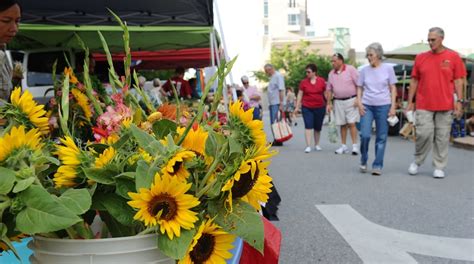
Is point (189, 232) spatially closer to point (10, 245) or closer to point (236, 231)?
point (236, 231)

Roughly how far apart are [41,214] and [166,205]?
0.82 ft

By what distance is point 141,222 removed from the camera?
1.22 meters

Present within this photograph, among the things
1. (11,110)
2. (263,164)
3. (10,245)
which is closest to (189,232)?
(263,164)

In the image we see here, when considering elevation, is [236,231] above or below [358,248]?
above

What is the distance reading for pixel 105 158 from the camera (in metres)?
1.24

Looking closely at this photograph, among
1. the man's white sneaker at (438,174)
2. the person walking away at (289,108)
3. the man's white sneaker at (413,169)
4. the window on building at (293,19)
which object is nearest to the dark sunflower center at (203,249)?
the man's white sneaker at (438,174)

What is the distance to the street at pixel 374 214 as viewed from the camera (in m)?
4.05

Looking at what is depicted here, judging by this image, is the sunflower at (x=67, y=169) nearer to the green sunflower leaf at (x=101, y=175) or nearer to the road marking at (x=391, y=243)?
the green sunflower leaf at (x=101, y=175)

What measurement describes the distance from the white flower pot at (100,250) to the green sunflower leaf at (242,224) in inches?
6.3

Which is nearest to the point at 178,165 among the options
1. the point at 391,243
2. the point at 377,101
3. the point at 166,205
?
the point at 166,205

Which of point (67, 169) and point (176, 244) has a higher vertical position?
point (67, 169)

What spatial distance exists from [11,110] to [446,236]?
402 cm

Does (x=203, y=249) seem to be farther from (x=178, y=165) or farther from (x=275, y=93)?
(x=275, y=93)

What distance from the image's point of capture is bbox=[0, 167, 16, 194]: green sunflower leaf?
1.08 meters
